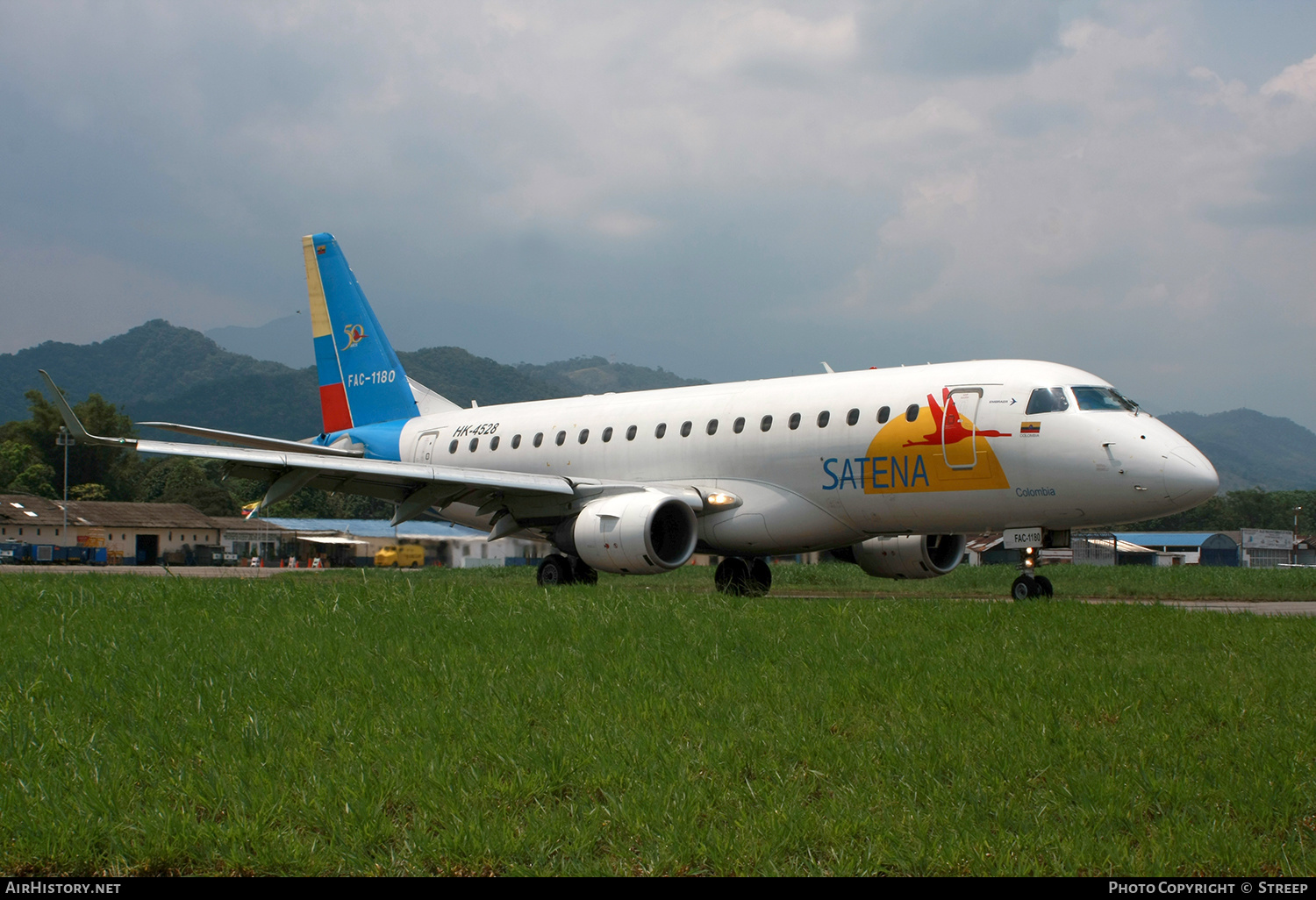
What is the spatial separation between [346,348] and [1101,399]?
17105mm

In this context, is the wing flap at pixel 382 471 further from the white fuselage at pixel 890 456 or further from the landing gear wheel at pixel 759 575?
the landing gear wheel at pixel 759 575

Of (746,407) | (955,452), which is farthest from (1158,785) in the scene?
(746,407)

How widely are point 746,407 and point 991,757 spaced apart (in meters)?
12.7

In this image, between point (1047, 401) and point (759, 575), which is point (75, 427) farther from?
point (1047, 401)

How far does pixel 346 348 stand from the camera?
25.8 meters

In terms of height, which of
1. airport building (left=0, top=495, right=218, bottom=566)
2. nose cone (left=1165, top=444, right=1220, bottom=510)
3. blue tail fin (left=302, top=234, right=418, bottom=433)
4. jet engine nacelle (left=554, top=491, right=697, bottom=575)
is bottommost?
airport building (left=0, top=495, right=218, bottom=566)

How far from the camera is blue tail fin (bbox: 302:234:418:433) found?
83.0 ft

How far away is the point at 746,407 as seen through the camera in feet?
59.9

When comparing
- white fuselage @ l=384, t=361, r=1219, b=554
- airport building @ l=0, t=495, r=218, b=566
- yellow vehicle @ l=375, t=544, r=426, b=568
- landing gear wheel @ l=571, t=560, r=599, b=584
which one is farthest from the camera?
airport building @ l=0, t=495, r=218, b=566

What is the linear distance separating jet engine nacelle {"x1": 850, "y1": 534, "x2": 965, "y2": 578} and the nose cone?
520cm

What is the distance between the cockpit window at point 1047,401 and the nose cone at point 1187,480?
151 cm

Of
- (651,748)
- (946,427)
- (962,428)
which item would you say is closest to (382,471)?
(946,427)

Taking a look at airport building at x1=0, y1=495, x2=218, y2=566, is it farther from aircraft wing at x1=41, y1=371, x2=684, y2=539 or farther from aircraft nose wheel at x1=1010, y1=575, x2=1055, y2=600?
aircraft nose wheel at x1=1010, y1=575, x2=1055, y2=600

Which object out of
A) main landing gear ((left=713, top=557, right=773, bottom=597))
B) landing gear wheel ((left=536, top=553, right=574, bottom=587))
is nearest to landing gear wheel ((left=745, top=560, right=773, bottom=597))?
main landing gear ((left=713, top=557, right=773, bottom=597))
